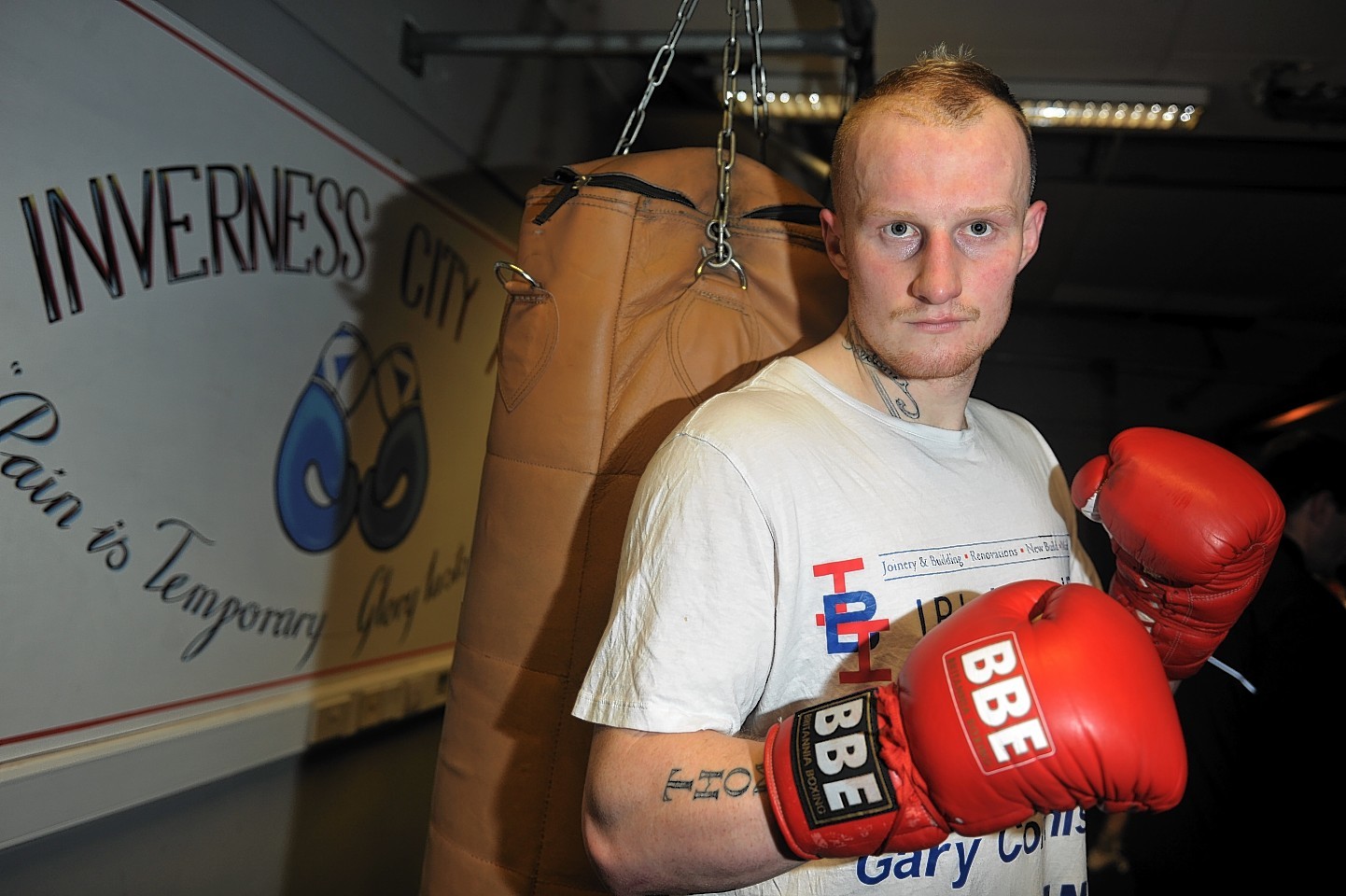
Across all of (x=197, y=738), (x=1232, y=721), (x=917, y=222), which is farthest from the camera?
(x=1232, y=721)

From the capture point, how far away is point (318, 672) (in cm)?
234

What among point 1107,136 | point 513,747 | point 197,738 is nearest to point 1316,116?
point 1107,136

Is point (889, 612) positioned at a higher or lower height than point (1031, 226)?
lower

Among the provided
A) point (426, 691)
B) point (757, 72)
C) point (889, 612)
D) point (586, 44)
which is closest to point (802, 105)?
point (586, 44)

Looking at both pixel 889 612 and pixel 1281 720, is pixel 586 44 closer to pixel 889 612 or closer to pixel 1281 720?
pixel 889 612

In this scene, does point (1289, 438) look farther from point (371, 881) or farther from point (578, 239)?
point (371, 881)

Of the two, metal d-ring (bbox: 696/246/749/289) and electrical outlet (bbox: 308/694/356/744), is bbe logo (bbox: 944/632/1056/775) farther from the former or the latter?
electrical outlet (bbox: 308/694/356/744)

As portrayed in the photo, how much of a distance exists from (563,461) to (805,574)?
40 centimetres

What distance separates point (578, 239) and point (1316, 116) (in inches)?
140

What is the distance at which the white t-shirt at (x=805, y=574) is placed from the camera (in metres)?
0.92

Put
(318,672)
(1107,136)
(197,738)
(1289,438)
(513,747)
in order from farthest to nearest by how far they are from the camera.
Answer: (1107,136)
(1289,438)
(318,672)
(197,738)
(513,747)

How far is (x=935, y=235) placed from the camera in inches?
42.4

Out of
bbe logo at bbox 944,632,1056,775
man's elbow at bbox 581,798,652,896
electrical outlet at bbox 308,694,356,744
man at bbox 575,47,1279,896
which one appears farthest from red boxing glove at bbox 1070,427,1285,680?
electrical outlet at bbox 308,694,356,744

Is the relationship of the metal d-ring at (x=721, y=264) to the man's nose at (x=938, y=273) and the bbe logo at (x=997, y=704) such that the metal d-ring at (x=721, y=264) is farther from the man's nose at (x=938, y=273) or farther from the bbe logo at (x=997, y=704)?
the bbe logo at (x=997, y=704)
